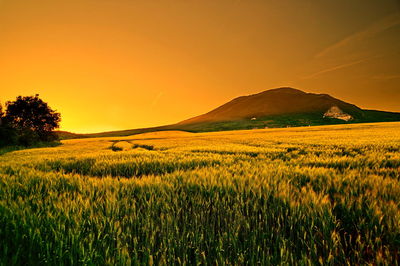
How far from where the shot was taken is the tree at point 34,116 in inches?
1613

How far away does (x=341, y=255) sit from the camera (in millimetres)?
1423

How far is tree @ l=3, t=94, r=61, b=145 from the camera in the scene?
41.0 metres

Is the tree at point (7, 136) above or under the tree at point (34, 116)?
under

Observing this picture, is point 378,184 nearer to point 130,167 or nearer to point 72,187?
point 72,187

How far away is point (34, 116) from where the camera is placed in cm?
4253

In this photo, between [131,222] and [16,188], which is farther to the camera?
[16,188]

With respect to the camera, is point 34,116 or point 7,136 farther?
point 34,116

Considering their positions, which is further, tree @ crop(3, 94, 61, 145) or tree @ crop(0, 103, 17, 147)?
tree @ crop(3, 94, 61, 145)

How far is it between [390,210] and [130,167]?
19.2 ft

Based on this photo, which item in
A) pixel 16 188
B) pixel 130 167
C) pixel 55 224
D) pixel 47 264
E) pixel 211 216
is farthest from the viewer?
pixel 130 167

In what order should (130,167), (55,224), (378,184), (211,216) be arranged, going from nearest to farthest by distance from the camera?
(55,224) → (211,216) → (378,184) → (130,167)

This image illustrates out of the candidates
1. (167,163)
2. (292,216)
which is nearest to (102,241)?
(292,216)

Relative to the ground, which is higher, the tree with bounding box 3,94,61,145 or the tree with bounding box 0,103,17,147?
the tree with bounding box 3,94,61,145

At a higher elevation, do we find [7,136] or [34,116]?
[34,116]
